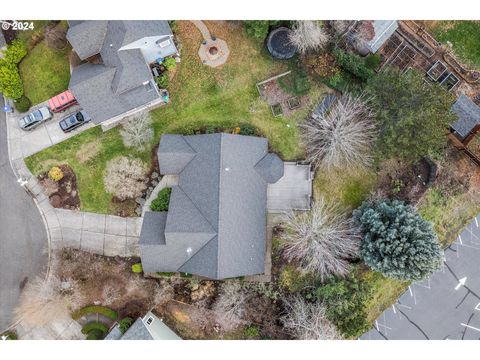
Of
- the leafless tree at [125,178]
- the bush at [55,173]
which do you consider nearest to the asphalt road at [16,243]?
the bush at [55,173]

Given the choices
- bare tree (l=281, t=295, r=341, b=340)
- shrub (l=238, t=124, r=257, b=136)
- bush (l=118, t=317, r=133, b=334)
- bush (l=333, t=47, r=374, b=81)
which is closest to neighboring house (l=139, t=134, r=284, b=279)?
shrub (l=238, t=124, r=257, b=136)

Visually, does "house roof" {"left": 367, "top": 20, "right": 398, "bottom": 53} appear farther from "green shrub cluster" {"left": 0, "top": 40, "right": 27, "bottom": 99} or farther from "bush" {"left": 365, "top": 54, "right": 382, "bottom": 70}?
"green shrub cluster" {"left": 0, "top": 40, "right": 27, "bottom": 99}

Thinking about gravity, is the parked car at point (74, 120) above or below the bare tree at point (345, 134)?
below

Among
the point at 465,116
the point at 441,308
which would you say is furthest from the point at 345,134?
the point at 441,308

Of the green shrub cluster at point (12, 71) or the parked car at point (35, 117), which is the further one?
the parked car at point (35, 117)

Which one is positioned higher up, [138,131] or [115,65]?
[115,65]

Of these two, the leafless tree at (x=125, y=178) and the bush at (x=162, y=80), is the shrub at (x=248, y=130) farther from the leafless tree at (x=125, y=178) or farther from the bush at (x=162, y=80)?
the leafless tree at (x=125, y=178)

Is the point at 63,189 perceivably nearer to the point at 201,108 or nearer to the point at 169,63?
the point at 201,108
